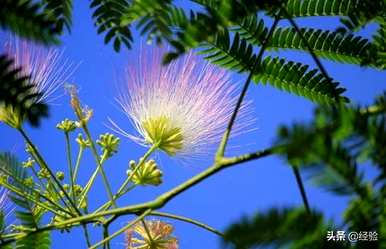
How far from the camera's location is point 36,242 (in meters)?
1.82

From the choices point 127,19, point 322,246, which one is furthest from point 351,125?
point 127,19

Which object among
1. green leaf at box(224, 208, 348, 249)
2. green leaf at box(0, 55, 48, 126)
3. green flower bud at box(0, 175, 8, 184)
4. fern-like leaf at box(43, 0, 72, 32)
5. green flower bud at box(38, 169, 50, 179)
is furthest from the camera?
green flower bud at box(38, 169, 50, 179)

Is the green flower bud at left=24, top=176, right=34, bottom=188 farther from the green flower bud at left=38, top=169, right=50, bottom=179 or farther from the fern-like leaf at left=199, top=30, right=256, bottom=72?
the fern-like leaf at left=199, top=30, right=256, bottom=72

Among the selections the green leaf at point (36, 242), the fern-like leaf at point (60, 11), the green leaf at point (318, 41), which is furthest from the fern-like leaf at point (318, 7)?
the green leaf at point (36, 242)

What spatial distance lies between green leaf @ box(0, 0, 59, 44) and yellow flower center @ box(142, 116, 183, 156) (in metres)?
1.25

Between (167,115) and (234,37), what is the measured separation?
58 centimetres

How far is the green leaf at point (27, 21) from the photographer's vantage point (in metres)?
1.01

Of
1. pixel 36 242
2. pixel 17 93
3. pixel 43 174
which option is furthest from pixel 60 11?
pixel 43 174

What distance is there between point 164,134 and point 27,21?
4.28 feet

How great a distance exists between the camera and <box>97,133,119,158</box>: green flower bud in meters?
2.22

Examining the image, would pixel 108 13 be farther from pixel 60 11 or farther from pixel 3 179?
pixel 3 179

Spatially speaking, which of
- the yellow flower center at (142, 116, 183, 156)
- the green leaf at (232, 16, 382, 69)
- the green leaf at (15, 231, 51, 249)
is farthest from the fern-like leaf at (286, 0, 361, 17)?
the green leaf at (15, 231, 51, 249)

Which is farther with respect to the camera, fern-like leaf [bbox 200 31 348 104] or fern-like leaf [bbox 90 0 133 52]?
fern-like leaf [bbox 200 31 348 104]

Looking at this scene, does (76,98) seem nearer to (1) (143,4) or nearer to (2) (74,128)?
(2) (74,128)
